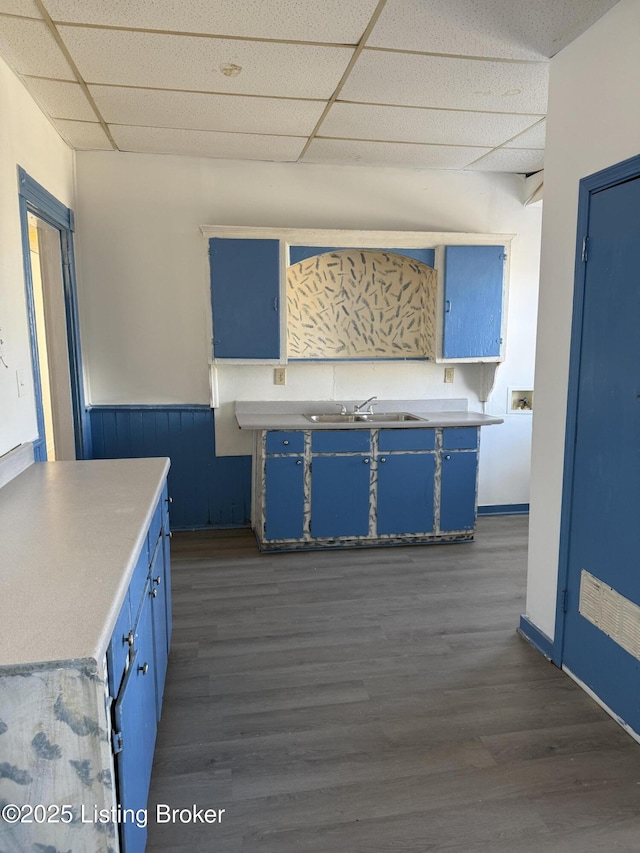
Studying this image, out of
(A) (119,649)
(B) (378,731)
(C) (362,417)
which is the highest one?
(C) (362,417)

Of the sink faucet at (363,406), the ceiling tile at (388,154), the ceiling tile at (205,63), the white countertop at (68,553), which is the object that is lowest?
the white countertop at (68,553)

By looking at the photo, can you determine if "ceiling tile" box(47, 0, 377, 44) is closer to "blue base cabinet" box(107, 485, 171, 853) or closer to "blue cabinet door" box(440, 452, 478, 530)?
"blue base cabinet" box(107, 485, 171, 853)

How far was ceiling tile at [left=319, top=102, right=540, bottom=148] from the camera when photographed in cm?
307

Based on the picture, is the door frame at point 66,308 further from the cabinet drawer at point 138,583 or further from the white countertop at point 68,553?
the cabinet drawer at point 138,583

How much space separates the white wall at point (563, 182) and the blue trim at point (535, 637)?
0.11 feet

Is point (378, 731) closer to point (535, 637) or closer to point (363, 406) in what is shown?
point (535, 637)

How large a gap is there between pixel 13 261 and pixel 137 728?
2076 mm

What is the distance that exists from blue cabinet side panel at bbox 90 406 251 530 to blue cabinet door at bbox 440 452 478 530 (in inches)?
55.1

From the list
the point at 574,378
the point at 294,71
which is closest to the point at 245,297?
the point at 294,71

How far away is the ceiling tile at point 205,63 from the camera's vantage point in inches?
91.5

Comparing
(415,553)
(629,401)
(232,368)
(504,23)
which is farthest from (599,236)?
Result: (232,368)

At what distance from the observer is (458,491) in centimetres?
397

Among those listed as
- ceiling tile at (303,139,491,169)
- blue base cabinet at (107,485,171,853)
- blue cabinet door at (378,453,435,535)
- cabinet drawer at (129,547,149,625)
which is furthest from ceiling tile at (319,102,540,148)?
cabinet drawer at (129,547,149,625)

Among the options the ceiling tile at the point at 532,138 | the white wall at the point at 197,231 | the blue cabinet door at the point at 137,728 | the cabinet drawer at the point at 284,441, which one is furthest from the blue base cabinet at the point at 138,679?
the ceiling tile at the point at 532,138
